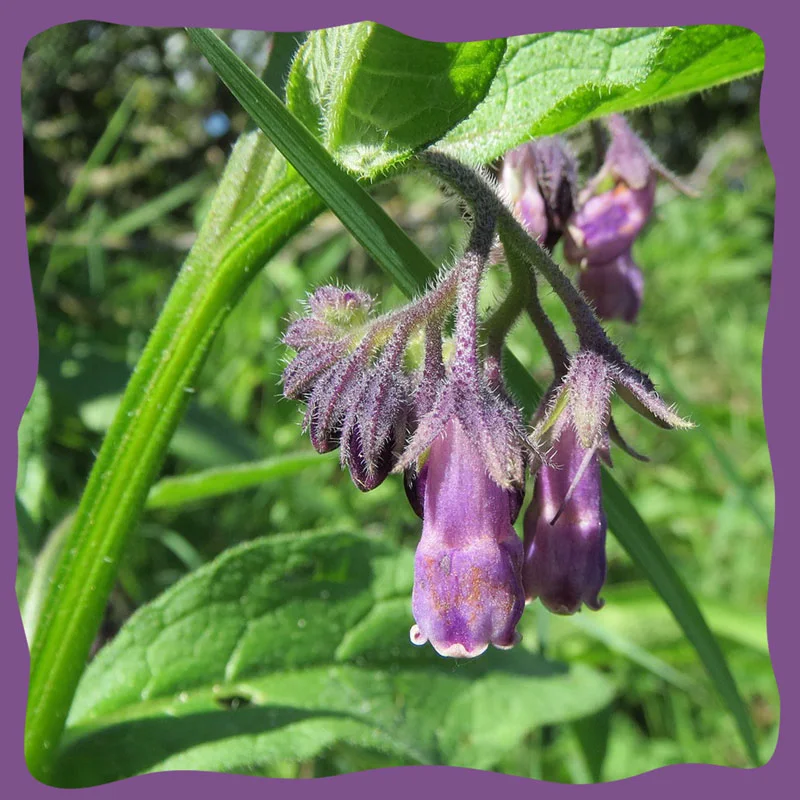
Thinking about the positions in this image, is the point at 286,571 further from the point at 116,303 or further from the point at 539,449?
the point at 116,303

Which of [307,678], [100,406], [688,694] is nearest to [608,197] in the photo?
[307,678]

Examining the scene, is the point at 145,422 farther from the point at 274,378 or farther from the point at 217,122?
the point at 274,378

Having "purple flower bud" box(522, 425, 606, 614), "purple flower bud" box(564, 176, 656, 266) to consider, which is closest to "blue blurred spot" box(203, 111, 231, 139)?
"purple flower bud" box(564, 176, 656, 266)

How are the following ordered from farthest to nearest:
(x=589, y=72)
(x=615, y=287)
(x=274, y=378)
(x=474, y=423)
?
(x=274, y=378), (x=615, y=287), (x=589, y=72), (x=474, y=423)

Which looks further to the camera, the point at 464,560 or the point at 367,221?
the point at 367,221

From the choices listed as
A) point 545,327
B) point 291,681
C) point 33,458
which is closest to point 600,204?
point 545,327

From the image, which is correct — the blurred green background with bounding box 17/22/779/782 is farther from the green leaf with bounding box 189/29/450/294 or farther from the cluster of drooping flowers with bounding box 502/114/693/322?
the green leaf with bounding box 189/29/450/294
